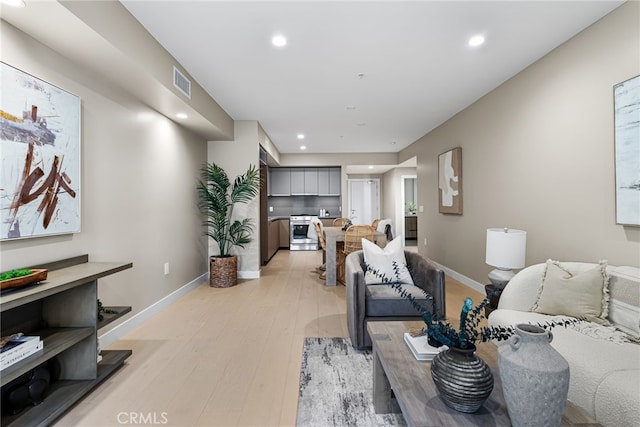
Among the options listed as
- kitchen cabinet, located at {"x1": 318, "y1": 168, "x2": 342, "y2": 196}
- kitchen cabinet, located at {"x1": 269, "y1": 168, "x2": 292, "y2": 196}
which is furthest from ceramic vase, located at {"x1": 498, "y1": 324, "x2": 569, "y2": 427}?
kitchen cabinet, located at {"x1": 269, "y1": 168, "x2": 292, "y2": 196}

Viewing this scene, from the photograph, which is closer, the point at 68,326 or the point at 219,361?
the point at 68,326

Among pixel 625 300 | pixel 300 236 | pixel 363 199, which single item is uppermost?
pixel 363 199

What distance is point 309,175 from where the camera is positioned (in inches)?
319

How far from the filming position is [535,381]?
849 mm

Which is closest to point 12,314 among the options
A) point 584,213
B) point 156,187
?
point 156,187

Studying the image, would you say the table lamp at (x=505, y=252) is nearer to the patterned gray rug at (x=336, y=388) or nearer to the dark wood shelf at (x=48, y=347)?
the patterned gray rug at (x=336, y=388)

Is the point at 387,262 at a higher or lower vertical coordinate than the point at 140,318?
higher

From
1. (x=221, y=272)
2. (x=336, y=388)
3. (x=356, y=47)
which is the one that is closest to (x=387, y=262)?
(x=336, y=388)

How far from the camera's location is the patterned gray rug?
1.63 m

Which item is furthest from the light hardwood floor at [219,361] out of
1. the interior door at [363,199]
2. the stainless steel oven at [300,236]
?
the interior door at [363,199]

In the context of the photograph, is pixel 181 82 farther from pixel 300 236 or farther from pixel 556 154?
pixel 300 236

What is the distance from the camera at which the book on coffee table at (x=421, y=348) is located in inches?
54.7

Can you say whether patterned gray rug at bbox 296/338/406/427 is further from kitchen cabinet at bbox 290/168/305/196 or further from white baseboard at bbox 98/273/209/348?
kitchen cabinet at bbox 290/168/305/196

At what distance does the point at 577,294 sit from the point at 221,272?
12.8ft
